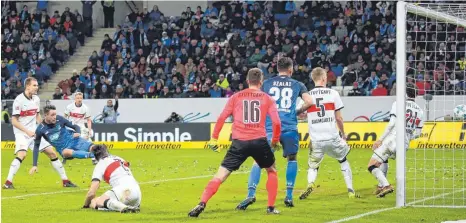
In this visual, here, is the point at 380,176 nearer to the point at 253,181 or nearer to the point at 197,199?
the point at 253,181

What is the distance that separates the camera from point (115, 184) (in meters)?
12.0

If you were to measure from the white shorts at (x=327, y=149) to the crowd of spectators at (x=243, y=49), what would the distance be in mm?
17279

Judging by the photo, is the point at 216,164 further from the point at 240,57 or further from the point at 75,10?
the point at 75,10

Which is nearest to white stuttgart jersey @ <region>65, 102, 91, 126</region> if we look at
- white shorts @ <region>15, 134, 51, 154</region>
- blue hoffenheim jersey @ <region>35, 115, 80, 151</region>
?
white shorts @ <region>15, 134, 51, 154</region>

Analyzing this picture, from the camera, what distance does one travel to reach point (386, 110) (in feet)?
99.9

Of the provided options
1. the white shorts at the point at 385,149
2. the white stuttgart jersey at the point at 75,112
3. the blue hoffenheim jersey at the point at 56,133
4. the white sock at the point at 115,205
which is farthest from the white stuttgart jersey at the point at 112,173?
the white stuttgart jersey at the point at 75,112

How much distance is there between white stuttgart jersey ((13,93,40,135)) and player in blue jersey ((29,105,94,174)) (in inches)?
18.5

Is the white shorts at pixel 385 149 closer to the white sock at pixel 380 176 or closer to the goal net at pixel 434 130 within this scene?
the white sock at pixel 380 176

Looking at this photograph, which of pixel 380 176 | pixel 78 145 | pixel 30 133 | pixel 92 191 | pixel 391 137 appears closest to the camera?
pixel 92 191

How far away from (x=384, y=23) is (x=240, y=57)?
563cm

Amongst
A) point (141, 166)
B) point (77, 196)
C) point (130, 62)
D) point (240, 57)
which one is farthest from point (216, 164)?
point (130, 62)

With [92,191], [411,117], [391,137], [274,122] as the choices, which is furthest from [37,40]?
[274,122]

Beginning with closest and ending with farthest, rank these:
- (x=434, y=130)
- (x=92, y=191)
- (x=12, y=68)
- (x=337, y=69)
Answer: (x=92, y=191) < (x=434, y=130) < (x=337, y=69) < (x=12, y=68)

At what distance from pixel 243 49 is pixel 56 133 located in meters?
19.0
